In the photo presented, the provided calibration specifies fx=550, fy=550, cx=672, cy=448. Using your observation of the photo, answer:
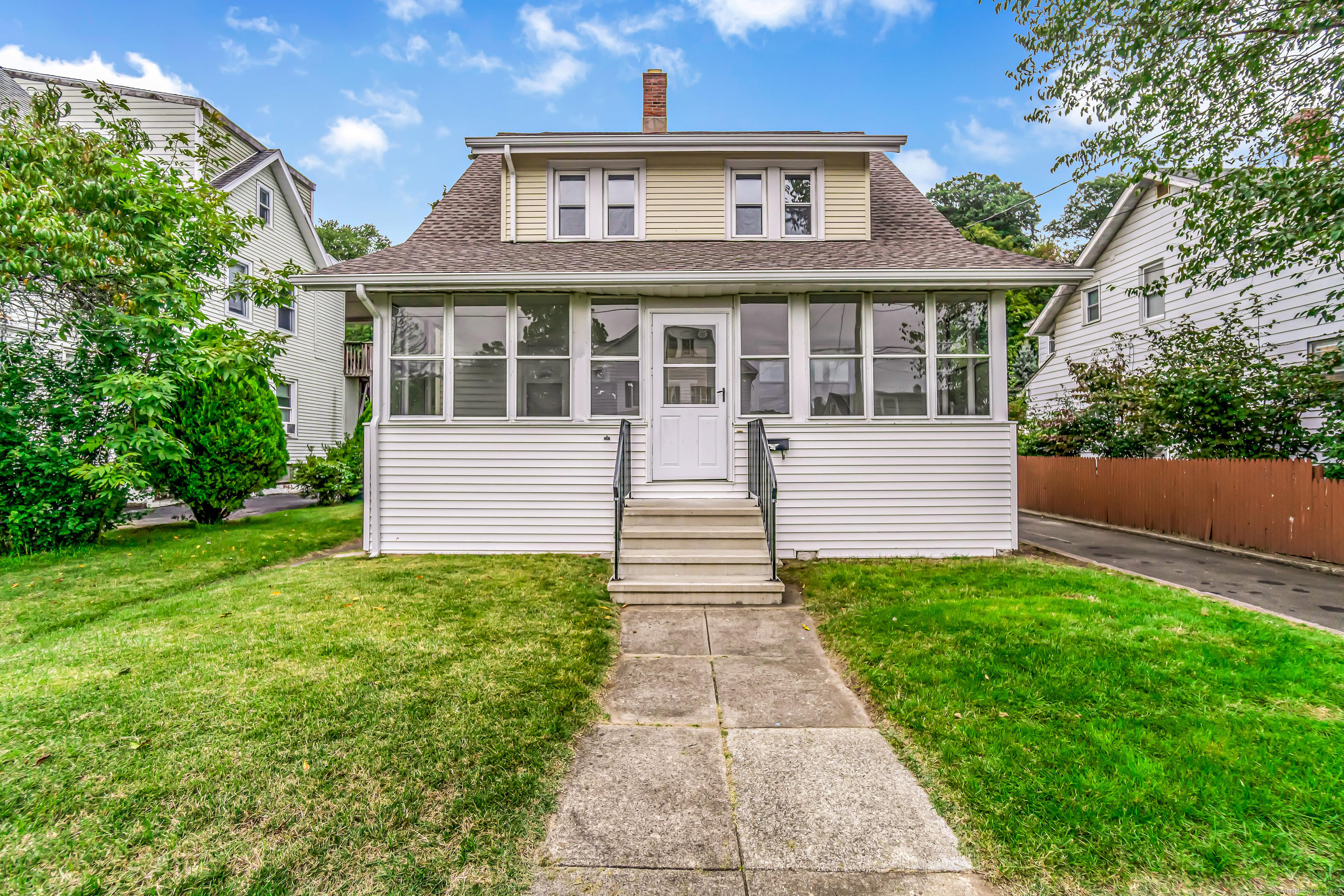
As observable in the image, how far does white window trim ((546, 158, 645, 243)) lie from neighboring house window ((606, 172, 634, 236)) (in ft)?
0.12

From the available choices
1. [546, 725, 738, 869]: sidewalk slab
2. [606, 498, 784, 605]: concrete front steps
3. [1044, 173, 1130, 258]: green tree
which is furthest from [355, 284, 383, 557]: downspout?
[1044, 173, 1130, 258]: green tree

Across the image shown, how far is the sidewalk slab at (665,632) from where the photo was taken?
4.00 metres

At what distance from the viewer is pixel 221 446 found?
834 centimetres


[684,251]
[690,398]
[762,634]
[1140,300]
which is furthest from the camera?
[1140,300]

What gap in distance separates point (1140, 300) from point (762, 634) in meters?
14.0

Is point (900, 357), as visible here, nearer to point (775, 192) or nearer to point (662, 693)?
point (775, 192)

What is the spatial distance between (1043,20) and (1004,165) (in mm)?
27421

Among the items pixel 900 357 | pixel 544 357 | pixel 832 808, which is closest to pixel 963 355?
pixel 900 357

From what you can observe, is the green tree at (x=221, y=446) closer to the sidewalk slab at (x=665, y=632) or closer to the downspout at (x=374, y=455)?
the downspout at (x=374, y=455)

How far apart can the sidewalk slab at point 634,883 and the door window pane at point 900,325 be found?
5.89m

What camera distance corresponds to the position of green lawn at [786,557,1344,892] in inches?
75.2

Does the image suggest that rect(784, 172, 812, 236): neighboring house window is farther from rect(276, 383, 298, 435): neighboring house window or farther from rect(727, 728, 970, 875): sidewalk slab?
rect(276, 383, 298, 435): neighboring house window

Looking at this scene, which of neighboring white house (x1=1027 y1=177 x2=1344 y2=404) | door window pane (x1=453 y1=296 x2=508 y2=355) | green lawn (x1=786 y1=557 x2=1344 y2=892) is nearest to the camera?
green lawn (x1=786 y1=557 x2=1344 y2=892)

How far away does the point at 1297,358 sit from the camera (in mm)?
9617
